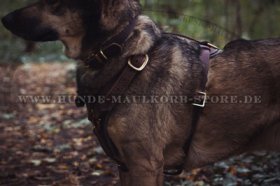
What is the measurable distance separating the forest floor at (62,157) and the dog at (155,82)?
5.26 ft

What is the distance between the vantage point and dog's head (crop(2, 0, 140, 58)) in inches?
140

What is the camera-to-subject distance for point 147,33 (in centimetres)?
370

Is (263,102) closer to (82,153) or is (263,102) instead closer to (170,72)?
(170,72)

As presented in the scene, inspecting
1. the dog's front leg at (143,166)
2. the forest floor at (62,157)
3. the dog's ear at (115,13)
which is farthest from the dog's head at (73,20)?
the forest floor at (62,157)

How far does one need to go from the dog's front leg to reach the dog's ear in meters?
1.01

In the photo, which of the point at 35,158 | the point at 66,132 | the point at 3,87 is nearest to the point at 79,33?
the point at 35,158

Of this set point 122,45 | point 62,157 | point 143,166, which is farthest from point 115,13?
point 62,157

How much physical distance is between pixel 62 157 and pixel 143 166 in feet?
10.7

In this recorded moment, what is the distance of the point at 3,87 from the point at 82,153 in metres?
3.59

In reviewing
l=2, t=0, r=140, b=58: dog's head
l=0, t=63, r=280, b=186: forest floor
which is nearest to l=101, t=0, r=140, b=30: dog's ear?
l=2, t=0, r=140, b=58: dog's head

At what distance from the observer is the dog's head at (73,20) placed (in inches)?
140

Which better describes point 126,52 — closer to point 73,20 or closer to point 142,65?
point 142,65

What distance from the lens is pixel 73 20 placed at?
3.60 metres

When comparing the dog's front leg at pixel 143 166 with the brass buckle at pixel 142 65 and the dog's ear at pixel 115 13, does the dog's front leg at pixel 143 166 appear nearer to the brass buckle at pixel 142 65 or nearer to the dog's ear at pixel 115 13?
the brass buckle at pixel 142 65
